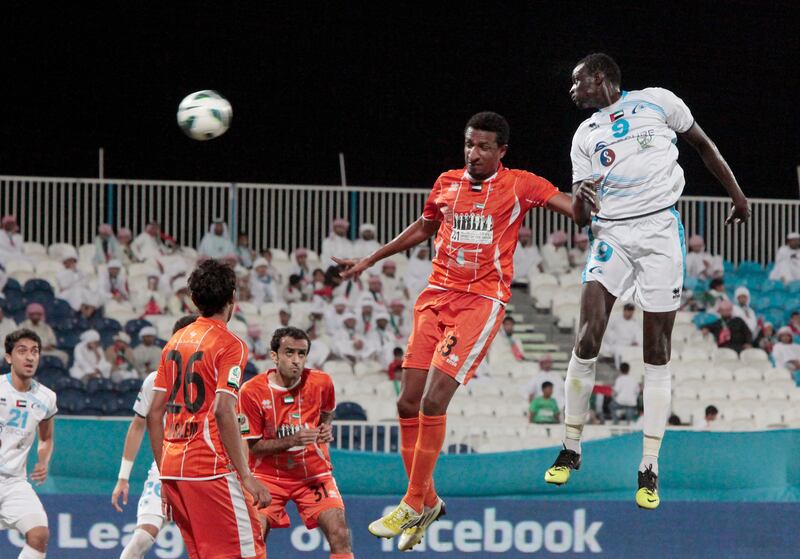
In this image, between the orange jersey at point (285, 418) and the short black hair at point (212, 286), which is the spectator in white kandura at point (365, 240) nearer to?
the orange jersey at point (285, 418)

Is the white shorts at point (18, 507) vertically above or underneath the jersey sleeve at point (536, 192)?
underneath

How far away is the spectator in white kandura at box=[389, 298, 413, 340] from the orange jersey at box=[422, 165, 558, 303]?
9081mm

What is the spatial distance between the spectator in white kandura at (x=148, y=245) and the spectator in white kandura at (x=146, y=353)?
2150mm

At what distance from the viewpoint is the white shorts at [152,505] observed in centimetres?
877

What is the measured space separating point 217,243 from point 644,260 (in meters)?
11.2

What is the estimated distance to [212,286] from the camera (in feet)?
21.1

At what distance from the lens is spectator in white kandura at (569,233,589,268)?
17.9 m

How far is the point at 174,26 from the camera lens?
75.2 feet

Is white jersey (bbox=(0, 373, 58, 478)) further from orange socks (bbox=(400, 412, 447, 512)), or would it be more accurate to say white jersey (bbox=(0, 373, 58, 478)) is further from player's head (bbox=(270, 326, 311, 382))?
orange socks (bbox=(400, 412, 447, 512))

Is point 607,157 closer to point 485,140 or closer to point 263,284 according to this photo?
point 485,140

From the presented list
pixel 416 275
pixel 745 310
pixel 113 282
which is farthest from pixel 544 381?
pixel 113 282

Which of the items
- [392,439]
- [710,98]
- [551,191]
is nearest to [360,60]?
→ [710,98]

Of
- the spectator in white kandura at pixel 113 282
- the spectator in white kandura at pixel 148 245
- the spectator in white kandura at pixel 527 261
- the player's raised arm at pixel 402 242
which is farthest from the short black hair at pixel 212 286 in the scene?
the spectator in white kandura at pixel 527 261

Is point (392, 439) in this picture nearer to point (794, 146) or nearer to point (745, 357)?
point (745, 357)
